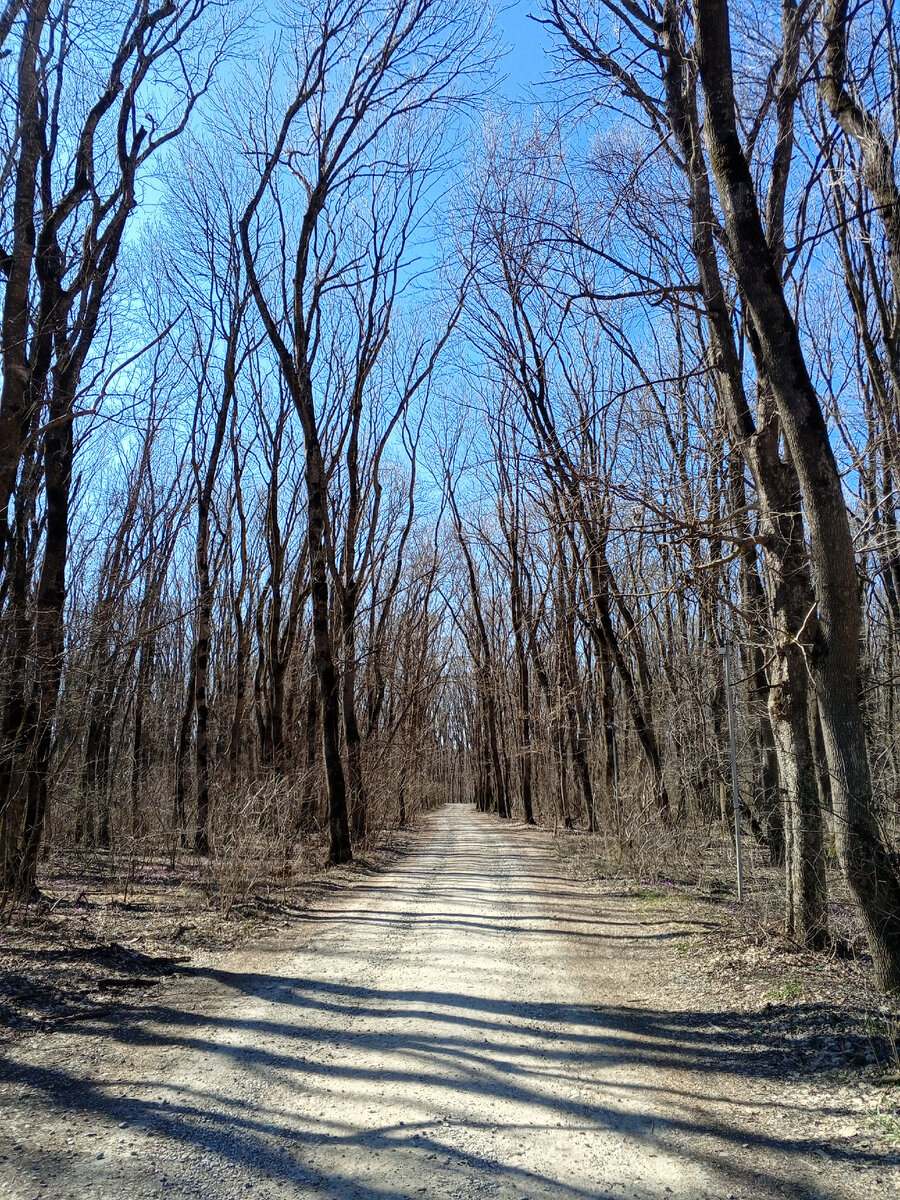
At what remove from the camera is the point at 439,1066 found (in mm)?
3984

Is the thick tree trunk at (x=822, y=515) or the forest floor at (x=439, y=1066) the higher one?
the thick tree trunk at (x=822, y=515)

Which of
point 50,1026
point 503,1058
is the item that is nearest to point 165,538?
point 50,1026

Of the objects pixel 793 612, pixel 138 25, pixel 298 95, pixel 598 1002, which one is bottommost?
pixel 598 1002

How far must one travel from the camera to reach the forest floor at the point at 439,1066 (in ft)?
9.73

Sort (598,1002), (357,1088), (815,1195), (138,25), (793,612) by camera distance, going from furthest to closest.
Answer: (138,25)
(793,612)
(598,1002)
(357,1088)
(815,1195)

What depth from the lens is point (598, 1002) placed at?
517 cm

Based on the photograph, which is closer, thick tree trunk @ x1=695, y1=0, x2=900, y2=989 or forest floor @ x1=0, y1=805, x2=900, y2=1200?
forest floor @ x1=0, y1=805, x2=900, y2=1200

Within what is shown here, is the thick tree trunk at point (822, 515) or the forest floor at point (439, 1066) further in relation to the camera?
the thick tree trunk at point (822, 515)

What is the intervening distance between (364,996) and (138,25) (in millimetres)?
10273

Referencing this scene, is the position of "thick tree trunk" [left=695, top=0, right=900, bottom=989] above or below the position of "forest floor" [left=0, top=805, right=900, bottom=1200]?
above

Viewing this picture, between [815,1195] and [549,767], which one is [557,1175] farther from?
[549,767]

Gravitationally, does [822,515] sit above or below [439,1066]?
above

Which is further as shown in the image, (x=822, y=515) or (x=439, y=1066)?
(x=822, y=515)

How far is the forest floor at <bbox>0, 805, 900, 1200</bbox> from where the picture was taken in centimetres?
296
